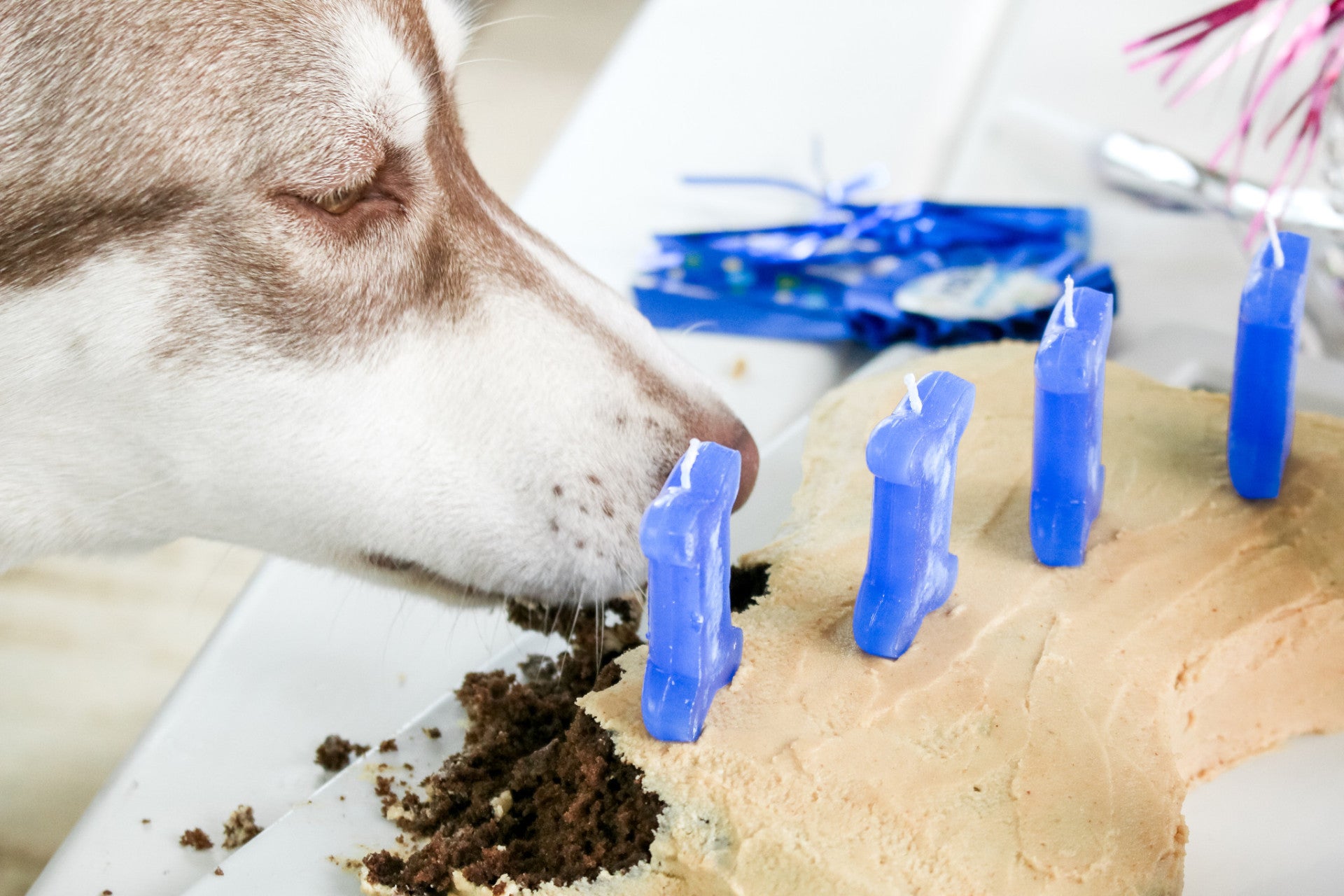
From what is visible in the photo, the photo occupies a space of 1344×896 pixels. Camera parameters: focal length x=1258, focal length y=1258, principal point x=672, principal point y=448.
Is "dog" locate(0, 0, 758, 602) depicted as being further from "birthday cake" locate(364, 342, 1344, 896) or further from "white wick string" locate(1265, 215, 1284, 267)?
"white wick string" locate(1265, 215, 1284, 267)

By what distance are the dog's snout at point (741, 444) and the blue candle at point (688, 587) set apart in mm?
208

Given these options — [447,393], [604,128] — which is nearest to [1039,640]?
[447,393]

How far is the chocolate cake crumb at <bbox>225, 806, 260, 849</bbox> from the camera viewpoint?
85 centimetres

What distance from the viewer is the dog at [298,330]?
0.80 metres

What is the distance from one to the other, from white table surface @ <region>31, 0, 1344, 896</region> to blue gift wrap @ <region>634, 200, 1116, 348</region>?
1.8 inches

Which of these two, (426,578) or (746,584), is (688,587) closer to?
(746,584)

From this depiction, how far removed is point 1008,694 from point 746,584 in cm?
21

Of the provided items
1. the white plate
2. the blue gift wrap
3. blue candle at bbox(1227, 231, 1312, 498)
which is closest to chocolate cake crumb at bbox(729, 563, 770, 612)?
the white plate

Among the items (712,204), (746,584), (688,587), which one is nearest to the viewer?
(688,587)

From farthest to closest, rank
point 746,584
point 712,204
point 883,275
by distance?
point 712,204 < point 883,275 < point 746,584

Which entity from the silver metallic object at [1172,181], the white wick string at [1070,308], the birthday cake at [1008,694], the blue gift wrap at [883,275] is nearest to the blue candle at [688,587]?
the birthday cake at [1008,694]

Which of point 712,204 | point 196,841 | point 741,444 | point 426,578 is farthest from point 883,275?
point 196,841

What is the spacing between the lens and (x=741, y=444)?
3.06 ft

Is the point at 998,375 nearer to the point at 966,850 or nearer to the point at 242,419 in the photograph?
the point at 966,850
